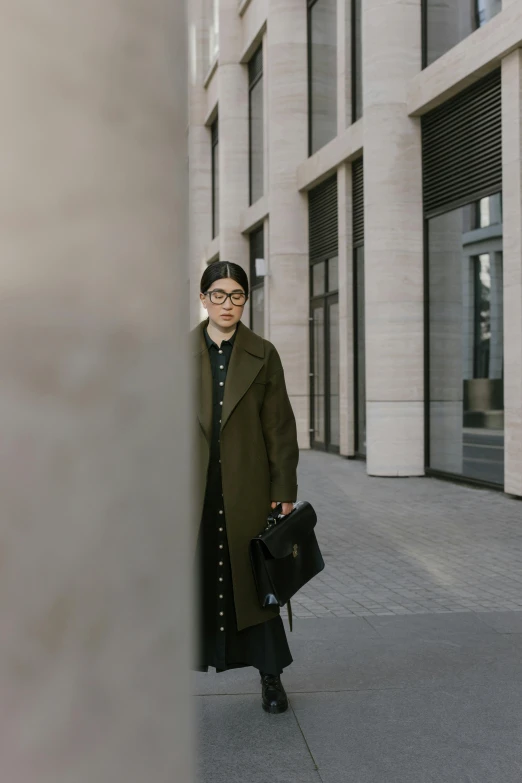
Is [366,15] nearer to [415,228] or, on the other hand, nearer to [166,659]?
[415,228]

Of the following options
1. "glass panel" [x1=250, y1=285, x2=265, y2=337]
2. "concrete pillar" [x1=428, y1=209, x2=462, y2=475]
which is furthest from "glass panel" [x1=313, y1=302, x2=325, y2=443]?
"concrete pillar" [x1=428, y1=209, x2=462, y2=475]

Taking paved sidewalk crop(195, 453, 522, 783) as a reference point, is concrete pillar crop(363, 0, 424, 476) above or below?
above

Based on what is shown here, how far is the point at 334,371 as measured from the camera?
17.5m

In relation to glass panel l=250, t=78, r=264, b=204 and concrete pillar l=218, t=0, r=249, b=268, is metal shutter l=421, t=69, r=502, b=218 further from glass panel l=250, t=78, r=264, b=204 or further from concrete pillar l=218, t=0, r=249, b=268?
concrete pillar l=218, t=0, r=249, b=268

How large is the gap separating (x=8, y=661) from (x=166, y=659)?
10 centimetres

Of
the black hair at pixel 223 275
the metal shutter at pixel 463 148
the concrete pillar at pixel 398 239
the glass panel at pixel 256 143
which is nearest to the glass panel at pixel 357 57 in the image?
the concrete pillar at pixel 398 239

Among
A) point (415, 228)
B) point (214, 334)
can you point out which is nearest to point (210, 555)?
point (214, 334)

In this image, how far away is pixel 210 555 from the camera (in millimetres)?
3992

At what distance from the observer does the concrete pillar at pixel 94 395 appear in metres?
0.49

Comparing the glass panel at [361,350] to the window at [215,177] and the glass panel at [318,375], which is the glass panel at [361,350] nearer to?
the glass panel at [318,375]

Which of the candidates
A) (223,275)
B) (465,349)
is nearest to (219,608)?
(223,275)

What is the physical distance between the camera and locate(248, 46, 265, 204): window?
21989 mm

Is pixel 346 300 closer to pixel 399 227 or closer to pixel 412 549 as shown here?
pixel 399 227

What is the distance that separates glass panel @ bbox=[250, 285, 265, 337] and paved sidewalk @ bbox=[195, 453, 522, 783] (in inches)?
524
